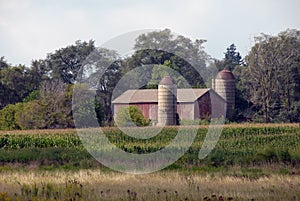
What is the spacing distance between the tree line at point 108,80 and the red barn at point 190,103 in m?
3.06

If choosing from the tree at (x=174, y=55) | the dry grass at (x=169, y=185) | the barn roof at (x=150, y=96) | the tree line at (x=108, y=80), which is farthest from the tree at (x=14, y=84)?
the dry grass at (x=169, y=185)

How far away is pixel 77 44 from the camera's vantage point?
71.6m

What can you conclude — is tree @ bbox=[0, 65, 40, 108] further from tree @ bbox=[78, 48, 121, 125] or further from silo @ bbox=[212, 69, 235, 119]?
silo @ bbox=[212, 69, 235, 119]

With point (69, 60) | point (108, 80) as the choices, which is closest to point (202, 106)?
point (108, 80)

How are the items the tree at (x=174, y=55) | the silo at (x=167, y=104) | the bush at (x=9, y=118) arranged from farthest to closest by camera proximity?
the tree at (x=174, y=55)
the silo at (x=167, y=104)
the bush at (x=9, y=118)

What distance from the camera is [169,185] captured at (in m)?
14.6

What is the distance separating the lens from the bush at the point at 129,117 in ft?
144

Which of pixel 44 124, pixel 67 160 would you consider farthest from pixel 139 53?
pixel 67 160

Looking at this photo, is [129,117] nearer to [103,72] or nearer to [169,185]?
[103,72]

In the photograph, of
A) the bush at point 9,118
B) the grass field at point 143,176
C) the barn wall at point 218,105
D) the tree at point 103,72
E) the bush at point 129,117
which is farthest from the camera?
the tree at point 103,72

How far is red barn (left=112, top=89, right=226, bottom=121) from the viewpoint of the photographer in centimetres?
6047

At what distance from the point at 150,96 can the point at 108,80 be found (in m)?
6.16

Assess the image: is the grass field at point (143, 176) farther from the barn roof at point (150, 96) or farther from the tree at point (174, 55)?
the tree at point (174, 55)

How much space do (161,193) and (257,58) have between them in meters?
53.5
